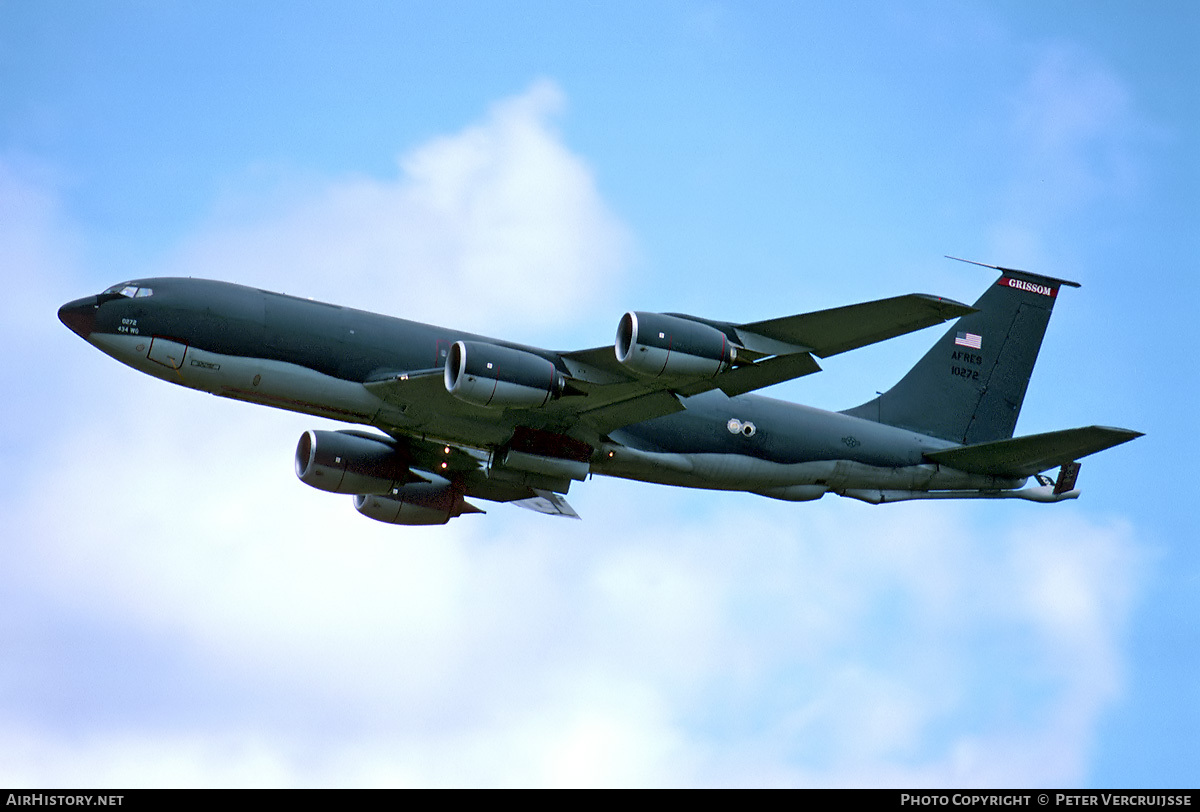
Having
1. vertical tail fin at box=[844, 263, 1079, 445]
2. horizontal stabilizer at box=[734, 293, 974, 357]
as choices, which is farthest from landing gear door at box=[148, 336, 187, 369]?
vertical tail fin at box=[844, 263, 1079, 445]

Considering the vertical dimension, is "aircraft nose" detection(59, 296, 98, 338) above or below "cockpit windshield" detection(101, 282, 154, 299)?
below

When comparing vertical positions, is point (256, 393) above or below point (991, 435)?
below

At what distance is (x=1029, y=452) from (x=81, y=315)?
24749 millimetres

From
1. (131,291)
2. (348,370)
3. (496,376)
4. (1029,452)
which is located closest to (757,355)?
(496,376)

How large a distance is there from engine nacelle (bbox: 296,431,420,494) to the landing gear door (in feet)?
20.1

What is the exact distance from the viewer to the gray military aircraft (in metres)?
34.3

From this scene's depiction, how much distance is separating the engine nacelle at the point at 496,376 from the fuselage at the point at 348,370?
2.53 feet

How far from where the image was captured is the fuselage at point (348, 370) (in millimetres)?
Answer: 35625

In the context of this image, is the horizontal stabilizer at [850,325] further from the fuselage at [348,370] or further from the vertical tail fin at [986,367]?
the vertical tail fin at [986,367]

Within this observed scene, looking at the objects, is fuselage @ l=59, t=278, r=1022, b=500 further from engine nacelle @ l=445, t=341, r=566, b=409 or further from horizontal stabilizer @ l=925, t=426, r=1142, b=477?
horizontal stabilizer @ l=925, t=426, r=1142, b=477
